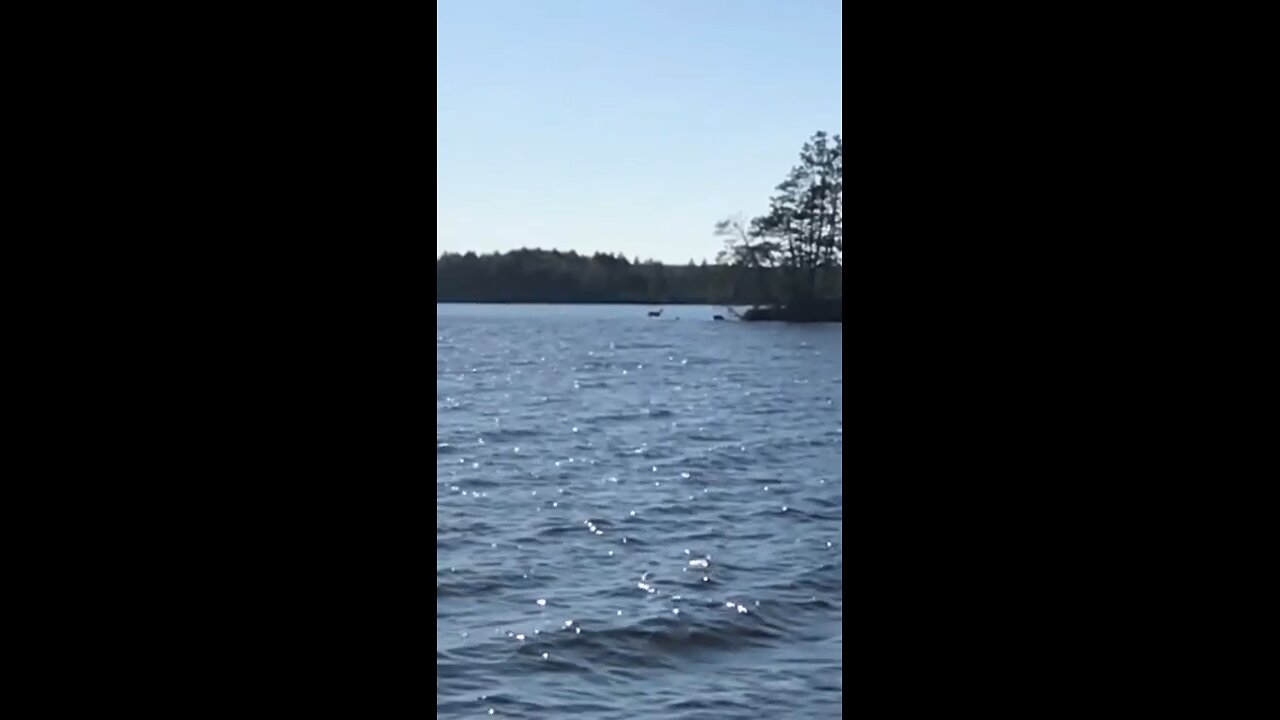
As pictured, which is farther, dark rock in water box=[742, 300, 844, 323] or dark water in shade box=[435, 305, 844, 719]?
dark rock in water box=[742, 300, 844, 323]

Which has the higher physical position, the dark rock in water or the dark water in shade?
the dark rock in water

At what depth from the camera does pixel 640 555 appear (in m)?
10.0

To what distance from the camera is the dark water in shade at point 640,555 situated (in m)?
6.34

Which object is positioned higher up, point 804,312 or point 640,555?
point 804,312

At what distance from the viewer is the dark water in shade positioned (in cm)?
634

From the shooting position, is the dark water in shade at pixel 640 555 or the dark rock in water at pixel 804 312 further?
the dark rock in water at pixel 804 312

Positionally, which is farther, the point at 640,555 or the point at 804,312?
the point at 804,312

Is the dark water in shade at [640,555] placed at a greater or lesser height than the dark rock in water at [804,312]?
lesser
